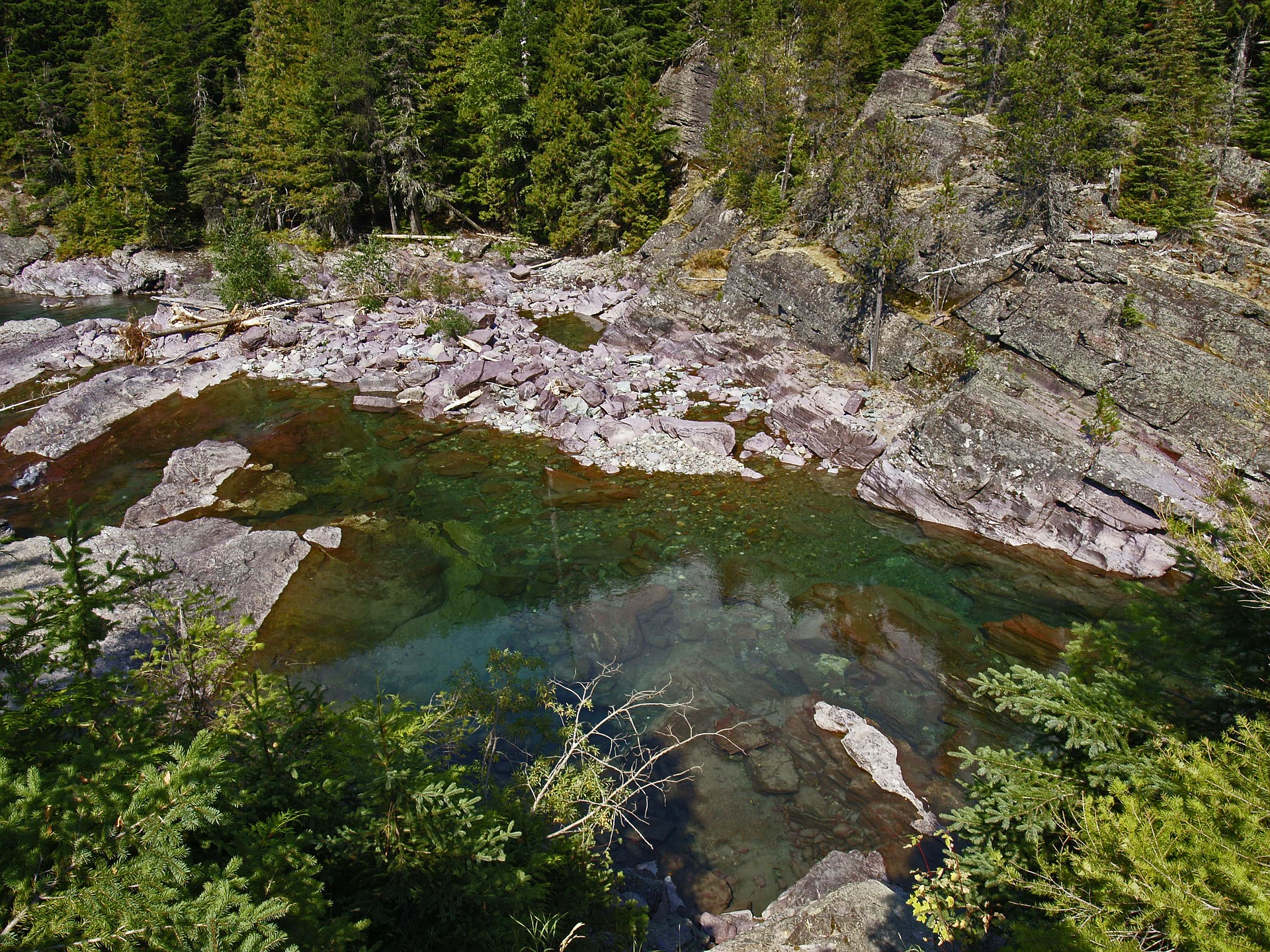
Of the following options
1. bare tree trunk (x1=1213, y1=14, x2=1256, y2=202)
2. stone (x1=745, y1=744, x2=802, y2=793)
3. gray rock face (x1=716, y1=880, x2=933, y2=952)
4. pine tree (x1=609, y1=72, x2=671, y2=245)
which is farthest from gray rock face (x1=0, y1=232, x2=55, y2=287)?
bare tree trunk (x1=1213, y1=14, x2=1256, y2=202)

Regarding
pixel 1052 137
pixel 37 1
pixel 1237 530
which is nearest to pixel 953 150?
pixel 1052 137

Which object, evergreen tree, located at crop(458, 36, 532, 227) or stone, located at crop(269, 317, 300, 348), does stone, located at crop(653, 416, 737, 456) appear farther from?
evergreen tree, located at crop(458, 36, 532, 227)

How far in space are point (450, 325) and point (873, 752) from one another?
62.7ft

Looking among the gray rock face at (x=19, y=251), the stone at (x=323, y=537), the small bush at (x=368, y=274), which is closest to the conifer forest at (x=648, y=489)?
the small bush at (x=368, y=274)

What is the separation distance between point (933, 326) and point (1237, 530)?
16648 millimetres

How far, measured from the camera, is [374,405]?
1877 cm

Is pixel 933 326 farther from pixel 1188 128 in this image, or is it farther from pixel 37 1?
pixel 37 1

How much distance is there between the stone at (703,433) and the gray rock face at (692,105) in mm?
25596

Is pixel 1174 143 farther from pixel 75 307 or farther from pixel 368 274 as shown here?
pixel 75 307

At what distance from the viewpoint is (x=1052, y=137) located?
18641 mm

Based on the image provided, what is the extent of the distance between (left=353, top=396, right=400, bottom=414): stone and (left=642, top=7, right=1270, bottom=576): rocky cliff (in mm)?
11753

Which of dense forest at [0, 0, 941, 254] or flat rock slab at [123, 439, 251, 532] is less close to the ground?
dense forest at [0, 0, 941, 254]

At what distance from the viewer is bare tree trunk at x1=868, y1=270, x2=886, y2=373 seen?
19.2m

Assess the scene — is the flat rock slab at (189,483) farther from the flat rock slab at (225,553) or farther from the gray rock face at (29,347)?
the gray rock face at (29,347)
